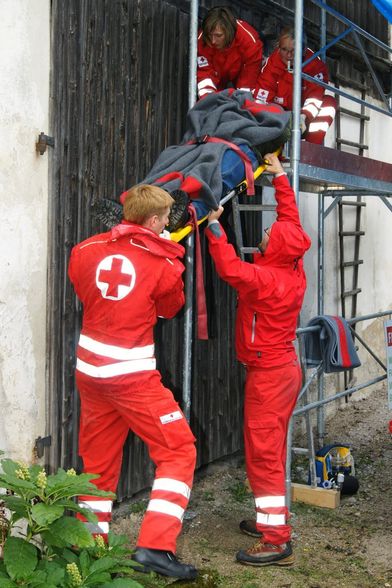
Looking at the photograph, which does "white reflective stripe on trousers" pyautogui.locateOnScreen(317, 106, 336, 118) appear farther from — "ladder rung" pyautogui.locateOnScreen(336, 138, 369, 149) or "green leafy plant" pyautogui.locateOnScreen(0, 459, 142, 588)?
"green leafy plant" pyautogui.locateOnScreen(0, 459, 142, 588)

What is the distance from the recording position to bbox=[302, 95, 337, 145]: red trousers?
249 inches

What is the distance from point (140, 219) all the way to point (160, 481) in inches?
52.2

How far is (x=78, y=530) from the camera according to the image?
3.15 metres

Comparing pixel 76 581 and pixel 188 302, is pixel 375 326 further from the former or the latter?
pixel 76 581

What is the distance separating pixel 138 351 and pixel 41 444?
0.94 m

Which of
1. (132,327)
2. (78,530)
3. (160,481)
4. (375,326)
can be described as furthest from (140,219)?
(375,326)

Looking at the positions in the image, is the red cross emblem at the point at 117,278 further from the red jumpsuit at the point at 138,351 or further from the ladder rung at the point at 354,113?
the ladder rung at the point at 354,113

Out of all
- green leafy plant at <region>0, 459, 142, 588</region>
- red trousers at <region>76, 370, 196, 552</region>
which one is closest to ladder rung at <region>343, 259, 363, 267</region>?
red trousers at <region>76, 370, 196, 552</region>

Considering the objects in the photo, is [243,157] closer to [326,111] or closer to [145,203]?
[145,203]

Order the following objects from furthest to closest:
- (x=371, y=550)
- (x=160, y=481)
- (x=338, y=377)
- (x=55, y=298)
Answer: (x=338, y=377) < (x=371, y=550) < (x=55, y=298) < (x=160, y=481)

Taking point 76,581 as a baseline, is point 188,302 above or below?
above

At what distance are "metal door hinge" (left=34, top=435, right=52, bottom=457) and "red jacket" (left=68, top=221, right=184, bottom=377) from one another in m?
0.66

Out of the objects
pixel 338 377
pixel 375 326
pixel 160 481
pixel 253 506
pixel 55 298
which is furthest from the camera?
pixel 375 326

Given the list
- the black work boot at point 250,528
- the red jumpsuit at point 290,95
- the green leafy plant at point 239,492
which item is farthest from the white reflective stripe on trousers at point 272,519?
the red jumpsuit at point 290,95
